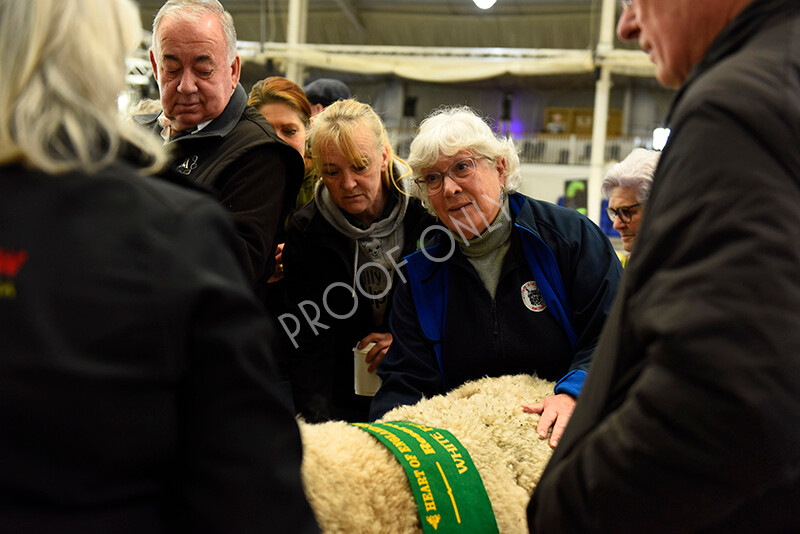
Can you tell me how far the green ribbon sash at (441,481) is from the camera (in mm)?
1351

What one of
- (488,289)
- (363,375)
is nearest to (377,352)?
(363,375)

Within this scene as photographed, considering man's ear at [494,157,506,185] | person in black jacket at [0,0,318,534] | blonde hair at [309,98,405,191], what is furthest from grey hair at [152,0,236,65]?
person in black jacket at [0,0,318,534]

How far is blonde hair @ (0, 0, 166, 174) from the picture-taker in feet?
2.38

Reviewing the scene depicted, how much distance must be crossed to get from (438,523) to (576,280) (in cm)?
90

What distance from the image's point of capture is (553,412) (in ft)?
5.64

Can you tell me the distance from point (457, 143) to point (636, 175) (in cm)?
80

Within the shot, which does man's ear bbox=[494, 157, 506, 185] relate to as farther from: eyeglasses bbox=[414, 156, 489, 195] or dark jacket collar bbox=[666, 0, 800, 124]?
dark jacket collar bbox=[666, 0, 800, 124]

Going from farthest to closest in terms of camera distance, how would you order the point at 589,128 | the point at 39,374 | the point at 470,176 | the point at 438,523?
the point at 589,128
the point at 470,176
the point at 438,523
the point at 39,374

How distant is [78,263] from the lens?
0.72 metres

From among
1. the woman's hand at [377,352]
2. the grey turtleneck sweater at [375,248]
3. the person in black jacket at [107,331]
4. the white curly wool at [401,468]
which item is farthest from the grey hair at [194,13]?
the person in black jacket at [107,331]

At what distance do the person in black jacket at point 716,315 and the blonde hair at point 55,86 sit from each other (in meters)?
0.65

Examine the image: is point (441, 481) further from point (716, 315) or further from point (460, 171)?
point (460, 171)

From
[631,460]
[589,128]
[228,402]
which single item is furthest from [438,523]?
[589,128]

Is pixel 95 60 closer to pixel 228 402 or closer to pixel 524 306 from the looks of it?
pixel 228 402
